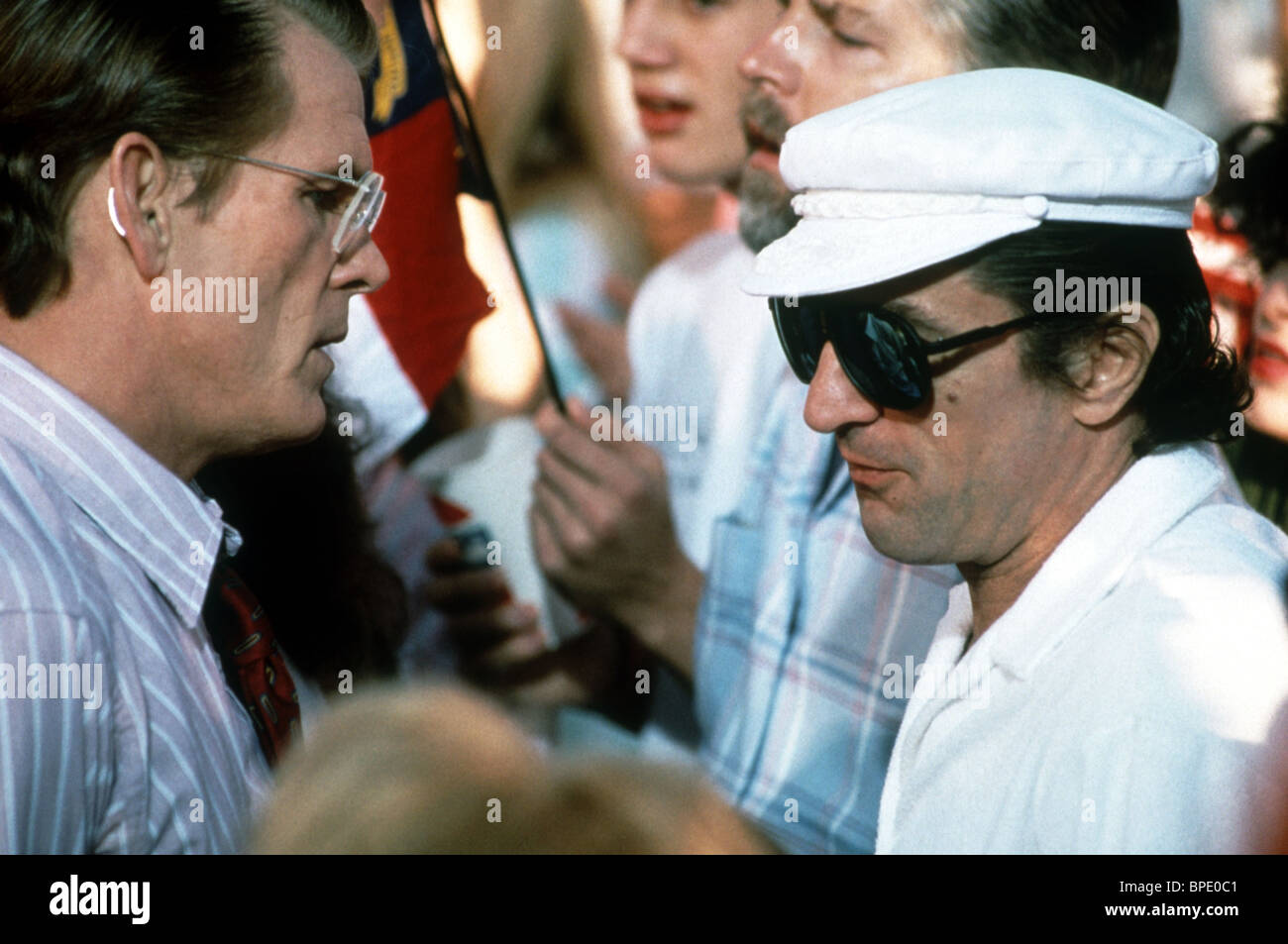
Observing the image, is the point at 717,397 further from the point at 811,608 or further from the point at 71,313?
the point at 71,313

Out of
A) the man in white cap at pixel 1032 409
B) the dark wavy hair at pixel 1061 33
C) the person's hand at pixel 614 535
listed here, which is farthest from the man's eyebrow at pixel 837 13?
the person's hand at pixel 614 535

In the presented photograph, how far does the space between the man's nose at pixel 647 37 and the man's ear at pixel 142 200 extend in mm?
1742

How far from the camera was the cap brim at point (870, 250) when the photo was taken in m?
1.65

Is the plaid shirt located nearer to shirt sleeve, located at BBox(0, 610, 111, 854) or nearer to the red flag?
the red flag

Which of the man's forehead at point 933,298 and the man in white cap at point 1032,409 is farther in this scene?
the man's forehead at point 933,298

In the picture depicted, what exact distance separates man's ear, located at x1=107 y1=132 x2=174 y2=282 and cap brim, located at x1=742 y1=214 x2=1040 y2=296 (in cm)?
79

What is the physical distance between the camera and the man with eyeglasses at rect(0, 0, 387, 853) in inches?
59.9

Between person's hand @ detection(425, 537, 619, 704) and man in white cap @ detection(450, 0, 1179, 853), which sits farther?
person's hand @ detection(425, 537, 619, 704)

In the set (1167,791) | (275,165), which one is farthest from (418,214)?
(1167,791)

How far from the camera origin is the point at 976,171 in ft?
5.37

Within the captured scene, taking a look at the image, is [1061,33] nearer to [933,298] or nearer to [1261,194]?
[1261,194]

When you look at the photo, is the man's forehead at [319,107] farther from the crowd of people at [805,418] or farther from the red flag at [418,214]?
the red flag at [418,214]

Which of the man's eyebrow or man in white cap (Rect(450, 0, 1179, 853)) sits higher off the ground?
the man's eyebrow

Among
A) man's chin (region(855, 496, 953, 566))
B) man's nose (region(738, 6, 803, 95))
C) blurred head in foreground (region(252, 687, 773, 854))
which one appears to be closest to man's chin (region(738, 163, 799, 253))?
man's nose (region(738, 6, 803, 95))
